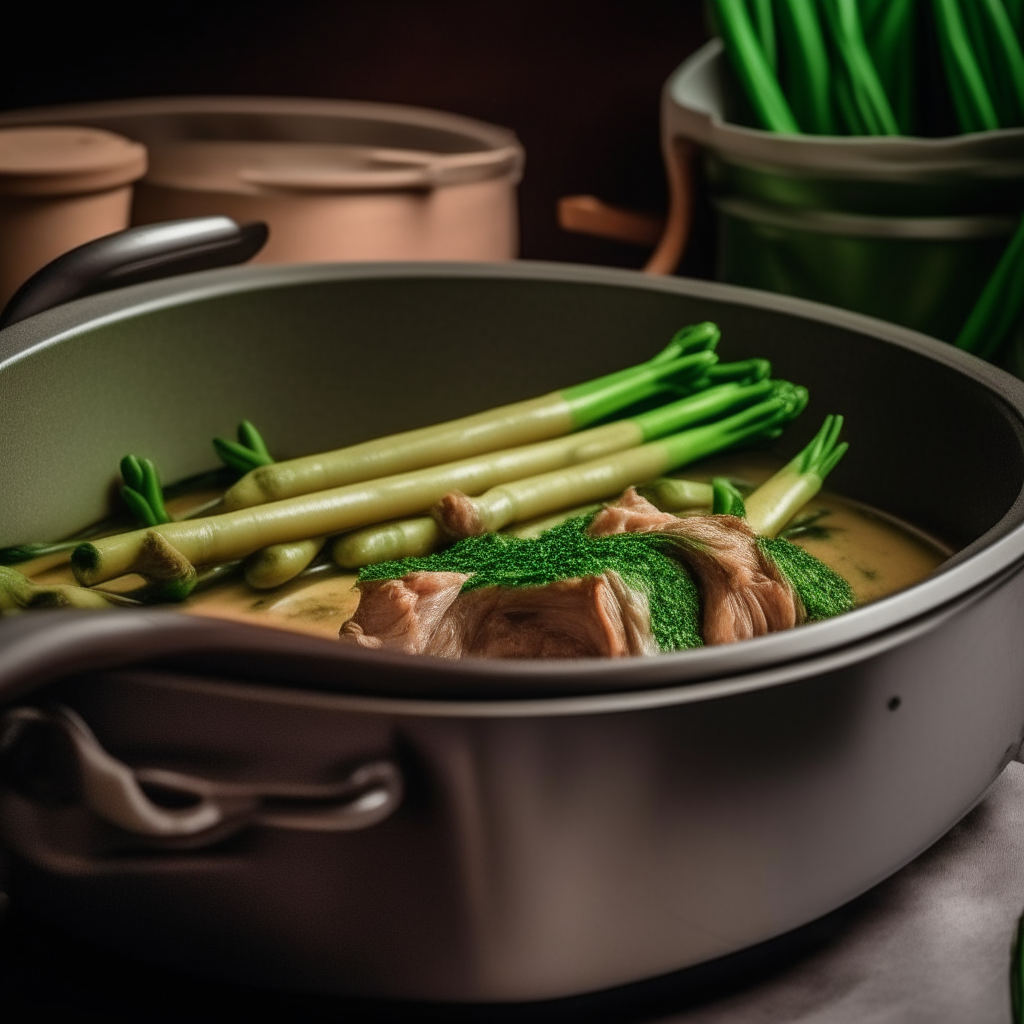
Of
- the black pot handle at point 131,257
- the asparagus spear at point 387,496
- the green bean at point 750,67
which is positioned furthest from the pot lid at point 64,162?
the green bean at point 750,67

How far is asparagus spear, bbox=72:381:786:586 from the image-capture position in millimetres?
784

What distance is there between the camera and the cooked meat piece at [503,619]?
0.58 meters

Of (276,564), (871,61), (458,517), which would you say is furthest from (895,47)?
(276,564)

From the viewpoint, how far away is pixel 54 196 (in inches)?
43.4

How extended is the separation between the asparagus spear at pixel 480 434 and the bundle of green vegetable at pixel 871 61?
1.16ft

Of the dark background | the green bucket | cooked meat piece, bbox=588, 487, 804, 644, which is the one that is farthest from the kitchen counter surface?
the dark background

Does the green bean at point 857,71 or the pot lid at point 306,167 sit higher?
the green bean at point 857,71

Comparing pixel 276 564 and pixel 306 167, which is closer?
pixel 276 564

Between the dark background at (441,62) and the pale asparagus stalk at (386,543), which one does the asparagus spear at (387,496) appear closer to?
the pale asparagus stalk at (386,543)

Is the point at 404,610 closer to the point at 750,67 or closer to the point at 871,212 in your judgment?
the point at 871,212

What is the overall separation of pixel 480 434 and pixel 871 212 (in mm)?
424

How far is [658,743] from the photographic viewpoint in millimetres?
453

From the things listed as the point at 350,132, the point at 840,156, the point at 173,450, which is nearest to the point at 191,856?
the point at 173,450

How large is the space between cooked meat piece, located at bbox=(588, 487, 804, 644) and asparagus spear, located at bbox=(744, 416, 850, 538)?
0.17 meters
